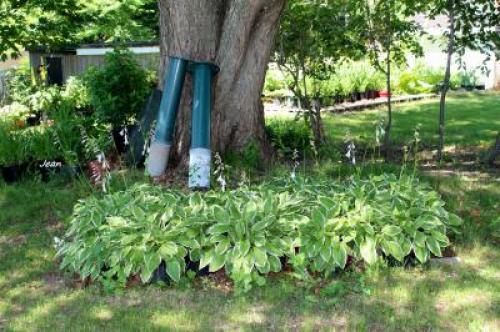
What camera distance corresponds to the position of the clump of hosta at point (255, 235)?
4.84m

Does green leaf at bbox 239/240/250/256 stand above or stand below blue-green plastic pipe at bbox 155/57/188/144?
below

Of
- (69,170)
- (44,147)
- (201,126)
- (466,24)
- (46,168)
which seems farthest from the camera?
(466,24)

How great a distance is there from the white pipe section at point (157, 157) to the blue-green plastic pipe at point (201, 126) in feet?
1.45

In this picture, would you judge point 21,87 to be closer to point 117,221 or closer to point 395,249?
point 117,221

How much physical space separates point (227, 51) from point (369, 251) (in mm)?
3549

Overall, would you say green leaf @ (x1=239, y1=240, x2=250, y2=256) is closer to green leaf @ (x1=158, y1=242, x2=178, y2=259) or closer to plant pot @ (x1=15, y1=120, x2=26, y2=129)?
green leaf @ (x1=158, y1=242, x2=178, y2=259)

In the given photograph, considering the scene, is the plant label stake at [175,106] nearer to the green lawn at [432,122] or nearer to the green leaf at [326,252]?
the green leaf at [326,252]

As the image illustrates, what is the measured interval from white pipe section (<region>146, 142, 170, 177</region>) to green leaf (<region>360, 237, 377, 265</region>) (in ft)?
9.60

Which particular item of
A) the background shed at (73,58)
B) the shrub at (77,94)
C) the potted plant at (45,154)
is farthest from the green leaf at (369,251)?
the background shed at (73,58)

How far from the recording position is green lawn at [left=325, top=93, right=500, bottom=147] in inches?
452

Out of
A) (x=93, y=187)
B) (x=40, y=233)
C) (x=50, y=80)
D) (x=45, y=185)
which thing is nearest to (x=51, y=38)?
(x=50, y=80)

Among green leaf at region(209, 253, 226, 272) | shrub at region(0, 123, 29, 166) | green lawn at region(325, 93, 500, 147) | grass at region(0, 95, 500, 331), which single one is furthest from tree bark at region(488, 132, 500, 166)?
shrub at region(0, 123, 29, 166)

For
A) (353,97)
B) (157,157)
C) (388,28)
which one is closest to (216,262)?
(157,157)

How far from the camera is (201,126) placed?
692 cm
